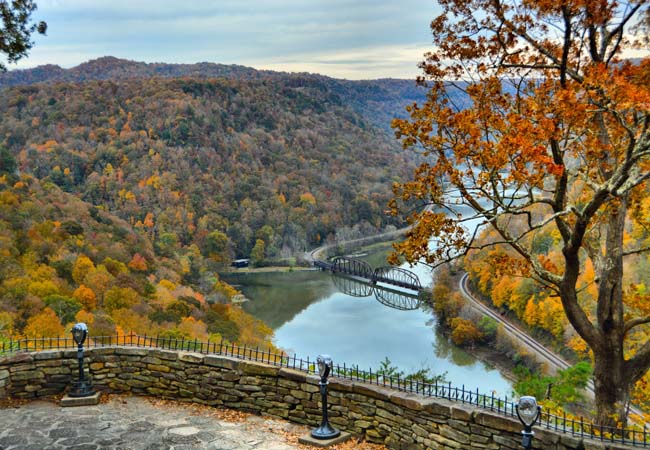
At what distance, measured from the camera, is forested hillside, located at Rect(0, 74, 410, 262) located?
7444cm

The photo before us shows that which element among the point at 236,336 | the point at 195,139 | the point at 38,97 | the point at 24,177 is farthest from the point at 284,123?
the point at 236,336

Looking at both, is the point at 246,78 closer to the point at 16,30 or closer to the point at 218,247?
the point at 218,247

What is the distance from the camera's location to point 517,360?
101ft

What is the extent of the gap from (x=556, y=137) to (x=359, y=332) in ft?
101

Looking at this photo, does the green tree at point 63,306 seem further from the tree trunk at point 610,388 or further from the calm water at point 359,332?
the tree trunk at point 610,388

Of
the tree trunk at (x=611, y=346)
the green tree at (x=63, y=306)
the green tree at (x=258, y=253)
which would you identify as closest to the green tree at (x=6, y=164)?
the green tree at (x=63, y=306)

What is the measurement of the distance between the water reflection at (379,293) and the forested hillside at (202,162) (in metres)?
15.6

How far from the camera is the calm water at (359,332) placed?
29.9m

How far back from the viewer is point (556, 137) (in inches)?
266

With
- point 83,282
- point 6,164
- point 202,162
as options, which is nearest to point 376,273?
point 83,282

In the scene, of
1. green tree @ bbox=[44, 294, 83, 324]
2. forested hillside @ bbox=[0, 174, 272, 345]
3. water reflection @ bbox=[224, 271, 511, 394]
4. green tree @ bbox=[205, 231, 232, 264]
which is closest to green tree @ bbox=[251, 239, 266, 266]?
green tree @ bbox=[205, 231, 232, 264]

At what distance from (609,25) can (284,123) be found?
99773 mm

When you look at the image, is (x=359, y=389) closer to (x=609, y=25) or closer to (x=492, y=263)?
(x=492, y=263)

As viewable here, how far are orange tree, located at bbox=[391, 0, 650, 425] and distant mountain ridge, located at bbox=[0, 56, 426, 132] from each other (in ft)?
308
